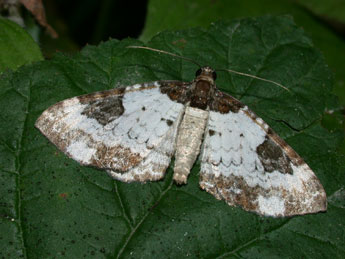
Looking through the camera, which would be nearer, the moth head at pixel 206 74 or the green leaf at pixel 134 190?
the green leaf at pixel 134 190

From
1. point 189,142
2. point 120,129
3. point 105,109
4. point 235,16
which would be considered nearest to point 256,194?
point 189,142

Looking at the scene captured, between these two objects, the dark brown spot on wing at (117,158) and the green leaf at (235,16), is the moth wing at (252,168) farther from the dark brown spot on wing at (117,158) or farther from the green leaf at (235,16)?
the green leaf at (235,16)

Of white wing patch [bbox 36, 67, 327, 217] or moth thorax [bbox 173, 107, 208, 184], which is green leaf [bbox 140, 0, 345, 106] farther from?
moth thorax [bbox 173, 107, 208, 184]

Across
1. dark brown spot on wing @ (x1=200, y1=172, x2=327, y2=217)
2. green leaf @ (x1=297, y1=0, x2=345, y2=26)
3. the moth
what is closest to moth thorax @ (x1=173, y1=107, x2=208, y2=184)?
the moth

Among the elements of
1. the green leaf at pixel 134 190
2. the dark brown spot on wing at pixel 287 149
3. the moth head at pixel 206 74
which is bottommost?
the green leaf at pixel 134 190

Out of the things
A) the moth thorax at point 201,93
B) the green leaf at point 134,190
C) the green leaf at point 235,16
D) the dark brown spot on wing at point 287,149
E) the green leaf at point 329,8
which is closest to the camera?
the green leaf at point 134,190

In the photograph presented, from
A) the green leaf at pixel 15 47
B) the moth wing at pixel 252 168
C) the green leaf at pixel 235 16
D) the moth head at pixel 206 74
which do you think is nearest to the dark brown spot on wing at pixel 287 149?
the moth wing at pixel 252 168

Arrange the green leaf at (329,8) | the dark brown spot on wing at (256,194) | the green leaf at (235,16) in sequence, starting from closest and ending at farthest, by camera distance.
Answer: the dark brown spot on wing at (256,194) → the green leaf at (235,16) → the green leaf at (329,8)

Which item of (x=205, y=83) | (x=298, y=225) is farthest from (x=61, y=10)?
(x=298, y=225)
